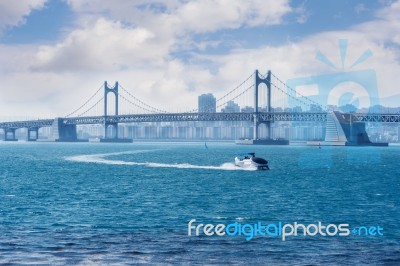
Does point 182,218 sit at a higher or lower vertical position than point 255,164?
lower

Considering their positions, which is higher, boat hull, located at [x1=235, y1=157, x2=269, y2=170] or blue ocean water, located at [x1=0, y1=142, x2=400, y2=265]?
boat hull, located at [x1=235, y1=157, x2=269, y2=170]

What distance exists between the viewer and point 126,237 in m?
27.2

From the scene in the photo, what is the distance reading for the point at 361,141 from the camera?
648ft

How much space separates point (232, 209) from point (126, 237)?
1133cm

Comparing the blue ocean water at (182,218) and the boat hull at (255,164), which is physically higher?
the boat hull at (255,164)

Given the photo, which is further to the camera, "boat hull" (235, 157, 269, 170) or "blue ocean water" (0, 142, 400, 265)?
"boat hull" (235, 157, 269, 170)

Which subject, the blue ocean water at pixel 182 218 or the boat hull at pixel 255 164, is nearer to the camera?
the blue ocean water at pixel 182 218

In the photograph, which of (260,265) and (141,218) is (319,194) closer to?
(141,218)

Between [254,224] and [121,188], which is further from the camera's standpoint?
[121,188]

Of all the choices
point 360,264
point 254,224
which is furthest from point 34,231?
point 360,264

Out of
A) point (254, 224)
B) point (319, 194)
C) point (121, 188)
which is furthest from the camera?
point (121, 188)

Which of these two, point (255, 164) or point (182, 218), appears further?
point (255, 164)

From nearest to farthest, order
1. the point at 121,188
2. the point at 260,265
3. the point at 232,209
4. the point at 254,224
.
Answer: the point at 260,265
the point at 254,224
the point at 232,209
the point at 121,188

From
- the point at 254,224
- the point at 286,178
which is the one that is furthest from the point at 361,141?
the point at 254,224
